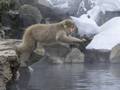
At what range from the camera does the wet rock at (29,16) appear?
15453 millimetres

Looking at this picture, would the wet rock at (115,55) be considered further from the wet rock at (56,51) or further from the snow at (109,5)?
the snow at (109,5)

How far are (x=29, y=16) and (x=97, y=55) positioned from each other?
407 centimetres

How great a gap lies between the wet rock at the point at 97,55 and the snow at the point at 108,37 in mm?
615

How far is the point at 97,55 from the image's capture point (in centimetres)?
1711

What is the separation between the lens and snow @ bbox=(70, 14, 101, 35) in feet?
65.6

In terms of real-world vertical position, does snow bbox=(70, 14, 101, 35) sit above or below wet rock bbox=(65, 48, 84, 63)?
above

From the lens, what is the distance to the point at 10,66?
6633 millimetres

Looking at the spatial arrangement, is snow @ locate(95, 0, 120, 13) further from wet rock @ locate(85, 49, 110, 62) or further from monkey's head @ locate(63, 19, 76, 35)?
monkey's head @ locate(63, 19, 76, 35)

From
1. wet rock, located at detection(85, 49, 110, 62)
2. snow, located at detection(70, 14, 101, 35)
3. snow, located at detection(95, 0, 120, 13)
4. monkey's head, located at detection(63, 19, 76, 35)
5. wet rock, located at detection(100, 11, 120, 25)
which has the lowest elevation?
wet rock, located at detection(85, 49, 110, 62)

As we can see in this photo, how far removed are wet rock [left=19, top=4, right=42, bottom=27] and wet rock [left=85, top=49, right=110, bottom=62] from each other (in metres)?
3.09

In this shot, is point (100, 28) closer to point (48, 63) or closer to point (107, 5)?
point (107, 5)

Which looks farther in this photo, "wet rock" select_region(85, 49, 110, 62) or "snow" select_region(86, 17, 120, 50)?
"snow" select_region(86, 17, 120, 50)

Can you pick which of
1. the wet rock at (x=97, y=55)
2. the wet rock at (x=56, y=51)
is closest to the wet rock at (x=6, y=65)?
the wet rock at (x=56, y=51)

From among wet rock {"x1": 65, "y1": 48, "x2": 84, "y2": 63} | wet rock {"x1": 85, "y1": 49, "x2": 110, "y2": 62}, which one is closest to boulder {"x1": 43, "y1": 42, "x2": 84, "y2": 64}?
wet rock {"x1": 65, "y1": 48, "x2": 84, "y2": 63}
